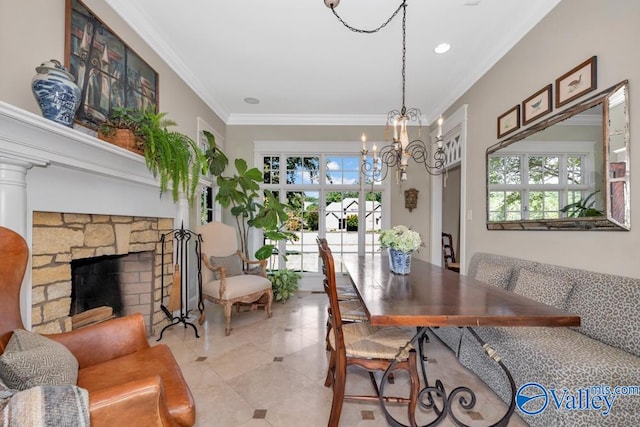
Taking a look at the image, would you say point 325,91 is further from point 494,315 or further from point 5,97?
point 494,315

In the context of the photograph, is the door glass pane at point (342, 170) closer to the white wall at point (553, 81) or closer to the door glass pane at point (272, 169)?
the door glass pane at point (272, 169)

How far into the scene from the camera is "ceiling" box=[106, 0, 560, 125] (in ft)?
7.52

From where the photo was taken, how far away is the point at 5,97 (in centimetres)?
145

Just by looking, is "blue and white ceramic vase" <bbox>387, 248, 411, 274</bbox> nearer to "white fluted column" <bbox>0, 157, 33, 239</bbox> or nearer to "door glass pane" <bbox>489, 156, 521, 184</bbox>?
"door glass pane" <bbox>489, 156, 521, 184</bbox>

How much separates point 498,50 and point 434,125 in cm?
168

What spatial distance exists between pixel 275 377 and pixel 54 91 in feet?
7.33

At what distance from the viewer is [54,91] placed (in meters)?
1.48

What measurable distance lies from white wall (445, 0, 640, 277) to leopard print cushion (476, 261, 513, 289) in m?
0.26

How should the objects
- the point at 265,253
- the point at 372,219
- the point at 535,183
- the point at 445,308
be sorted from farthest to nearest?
the point at 372,219 → the point at 265,253 → the point at 535,183 → the point at 445,308

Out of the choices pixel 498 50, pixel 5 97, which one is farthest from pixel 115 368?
pixel 498 50

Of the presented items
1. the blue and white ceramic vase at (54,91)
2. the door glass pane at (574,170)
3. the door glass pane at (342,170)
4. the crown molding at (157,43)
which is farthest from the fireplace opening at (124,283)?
the door glass pane at (574,170)

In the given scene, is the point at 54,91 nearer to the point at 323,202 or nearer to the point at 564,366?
the point at 564,366

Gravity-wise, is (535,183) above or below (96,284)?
above

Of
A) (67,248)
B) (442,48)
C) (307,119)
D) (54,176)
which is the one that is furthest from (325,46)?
(67,248)
